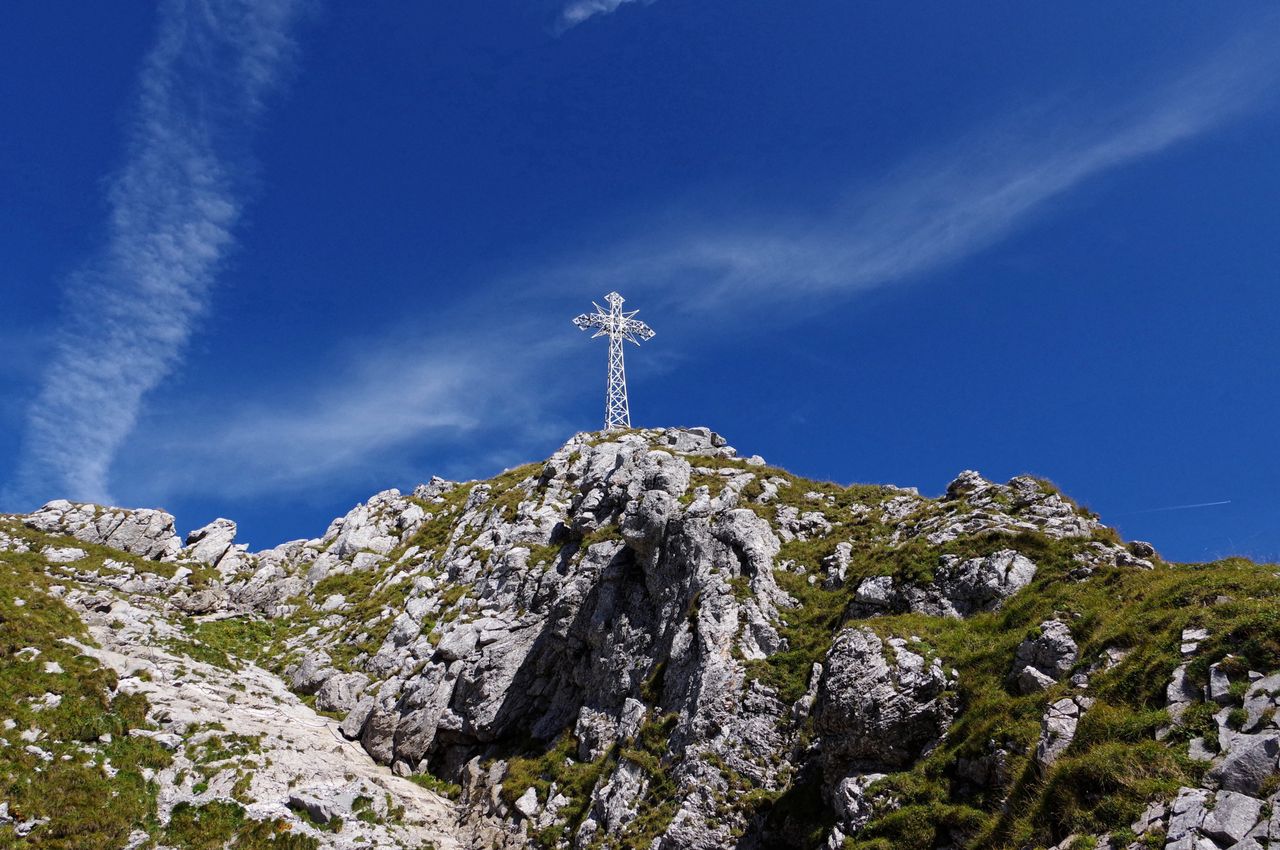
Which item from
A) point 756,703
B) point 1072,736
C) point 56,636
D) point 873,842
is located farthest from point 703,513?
point 56,636

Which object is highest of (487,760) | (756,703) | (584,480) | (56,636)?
(584,480)

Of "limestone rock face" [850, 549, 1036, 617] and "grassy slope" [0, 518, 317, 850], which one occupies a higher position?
"limestone rock face" [850, 549, 1036, 617]

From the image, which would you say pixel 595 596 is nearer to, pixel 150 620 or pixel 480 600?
pixel 480 600

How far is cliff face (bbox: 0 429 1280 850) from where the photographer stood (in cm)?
1623

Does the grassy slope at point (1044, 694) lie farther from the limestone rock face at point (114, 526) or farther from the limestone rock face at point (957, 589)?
the limestone rock face at point (114, 526)

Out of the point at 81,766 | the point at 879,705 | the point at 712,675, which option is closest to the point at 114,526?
the point at 81,766

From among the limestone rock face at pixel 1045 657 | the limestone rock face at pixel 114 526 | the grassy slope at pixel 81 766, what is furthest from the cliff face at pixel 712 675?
the limestone rock face at pixel 114 526

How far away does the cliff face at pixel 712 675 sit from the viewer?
53.3ft

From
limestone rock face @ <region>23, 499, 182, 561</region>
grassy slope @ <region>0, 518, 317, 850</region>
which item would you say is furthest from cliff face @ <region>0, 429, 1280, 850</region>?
limestone rock face @ <region>23, 499, 182, 561</region>

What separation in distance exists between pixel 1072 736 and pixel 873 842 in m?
6.44

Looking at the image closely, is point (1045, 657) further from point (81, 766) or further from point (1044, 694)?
point (81, 766)

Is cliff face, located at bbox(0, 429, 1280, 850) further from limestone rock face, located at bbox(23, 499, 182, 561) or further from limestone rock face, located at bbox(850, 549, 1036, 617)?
limestone rock face, located at bbox(23, 499, 182, 561)

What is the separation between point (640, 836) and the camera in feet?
84.1

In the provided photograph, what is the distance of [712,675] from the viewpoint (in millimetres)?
29203
